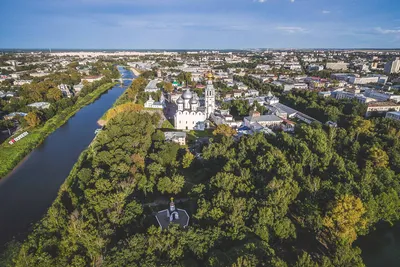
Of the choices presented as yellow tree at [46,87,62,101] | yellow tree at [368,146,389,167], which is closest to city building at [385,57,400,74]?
yellow tree at [368,146,389,167]

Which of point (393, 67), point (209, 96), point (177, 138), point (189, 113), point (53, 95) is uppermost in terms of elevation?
point (209, 96)

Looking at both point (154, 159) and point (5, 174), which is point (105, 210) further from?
point (5, 174)

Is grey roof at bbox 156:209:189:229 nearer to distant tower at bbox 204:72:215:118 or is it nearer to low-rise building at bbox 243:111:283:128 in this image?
low-rise building at bbox 243:111:283:128

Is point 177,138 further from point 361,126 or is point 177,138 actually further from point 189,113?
point 361,126

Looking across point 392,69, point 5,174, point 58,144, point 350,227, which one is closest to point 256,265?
point 350,227

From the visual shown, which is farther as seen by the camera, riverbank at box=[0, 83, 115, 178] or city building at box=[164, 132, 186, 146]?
city building at box=[164, 132, 186, 146]

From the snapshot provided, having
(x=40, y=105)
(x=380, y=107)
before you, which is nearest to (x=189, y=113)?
(x=40, y=105)
